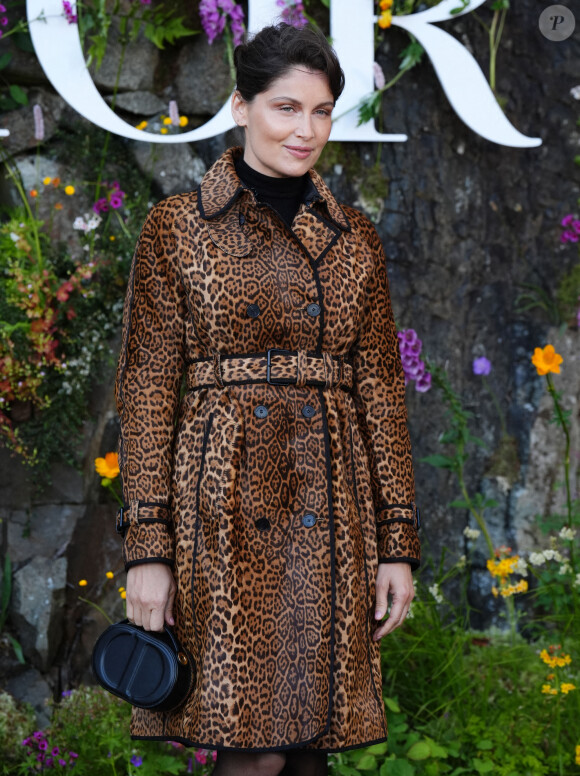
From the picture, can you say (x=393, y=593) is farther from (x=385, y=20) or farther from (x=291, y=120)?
(x=385, y=20)

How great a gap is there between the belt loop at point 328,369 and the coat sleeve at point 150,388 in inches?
13.3

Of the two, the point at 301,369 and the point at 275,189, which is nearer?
the point at 301,369

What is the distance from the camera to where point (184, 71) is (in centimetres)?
373

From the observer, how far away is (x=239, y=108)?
203cm

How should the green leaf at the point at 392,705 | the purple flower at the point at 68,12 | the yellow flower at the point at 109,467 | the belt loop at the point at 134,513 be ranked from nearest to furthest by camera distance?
the belt loop at the point at 134,513 < the green leaf at the point at 392,705 < the yellow flower at the point at 109,467 < the purple flower at the point at 68,12

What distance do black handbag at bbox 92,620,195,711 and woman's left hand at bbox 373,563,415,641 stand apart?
0.46 metres

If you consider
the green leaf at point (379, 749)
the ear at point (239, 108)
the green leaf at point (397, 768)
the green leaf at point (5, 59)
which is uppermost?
the green leaf at point (5, 59)

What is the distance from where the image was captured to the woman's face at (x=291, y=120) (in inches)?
75.8

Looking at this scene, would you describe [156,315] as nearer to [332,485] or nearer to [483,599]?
[332,485]

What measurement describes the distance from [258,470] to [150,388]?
0.31 metres

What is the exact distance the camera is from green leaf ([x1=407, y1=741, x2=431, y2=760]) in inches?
101

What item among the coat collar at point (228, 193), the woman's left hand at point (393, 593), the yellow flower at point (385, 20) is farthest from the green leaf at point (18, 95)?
the woman's left hand at point (393, 593)

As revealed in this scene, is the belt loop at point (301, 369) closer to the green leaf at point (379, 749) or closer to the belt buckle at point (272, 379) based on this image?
the belt buckle at point (272, 379)

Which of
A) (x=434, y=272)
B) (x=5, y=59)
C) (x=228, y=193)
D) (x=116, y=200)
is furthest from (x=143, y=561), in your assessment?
(x=5, y=59)
